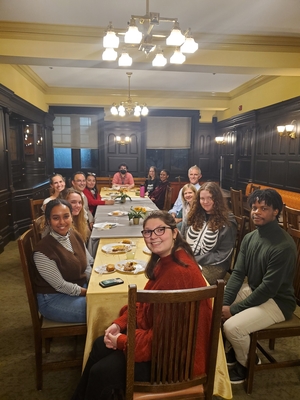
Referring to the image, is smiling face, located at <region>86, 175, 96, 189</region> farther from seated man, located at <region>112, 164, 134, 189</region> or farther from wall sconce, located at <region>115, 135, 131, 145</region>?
wall sconce, located at <region>115, 135, 131, 145</region>

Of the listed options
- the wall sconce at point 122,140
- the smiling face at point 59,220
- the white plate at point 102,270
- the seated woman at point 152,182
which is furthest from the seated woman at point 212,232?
the wall sconce at point 122,140

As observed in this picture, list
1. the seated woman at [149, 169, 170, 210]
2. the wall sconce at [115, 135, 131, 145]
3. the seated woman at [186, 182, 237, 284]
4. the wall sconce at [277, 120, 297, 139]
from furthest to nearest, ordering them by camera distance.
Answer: the wall sconce at [115, 135, 131, 145] < the seated woman at [149, 169, 170, 210] < the wall sconce at [277, 120, 297, 139] < the seated woman at [186, 182, 237, 284]

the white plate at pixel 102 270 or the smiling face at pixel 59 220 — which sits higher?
the smiling face at pixel 59 220

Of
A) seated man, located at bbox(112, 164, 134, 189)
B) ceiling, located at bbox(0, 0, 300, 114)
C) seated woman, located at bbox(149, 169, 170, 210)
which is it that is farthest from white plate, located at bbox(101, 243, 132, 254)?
seated man, located at bbox(112, 164, 134, 189)

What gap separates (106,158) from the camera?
852 cm

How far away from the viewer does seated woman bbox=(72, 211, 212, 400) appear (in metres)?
1.26

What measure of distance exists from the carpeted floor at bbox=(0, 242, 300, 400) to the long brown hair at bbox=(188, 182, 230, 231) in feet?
3.50

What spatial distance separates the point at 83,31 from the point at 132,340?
3693 millimetres

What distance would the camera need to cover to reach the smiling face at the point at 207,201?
239 centimetres

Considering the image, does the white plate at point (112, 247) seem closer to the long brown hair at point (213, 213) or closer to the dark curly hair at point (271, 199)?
the long brown hair at point (213, 213)

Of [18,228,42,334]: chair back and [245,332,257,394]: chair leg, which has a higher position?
[18,228,42,334]: chair back

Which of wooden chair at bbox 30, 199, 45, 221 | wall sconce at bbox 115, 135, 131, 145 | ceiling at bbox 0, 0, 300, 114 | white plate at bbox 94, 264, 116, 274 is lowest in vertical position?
white plate at bbox 94, 264, 116, 274

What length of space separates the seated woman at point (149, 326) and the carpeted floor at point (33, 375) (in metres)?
0.57

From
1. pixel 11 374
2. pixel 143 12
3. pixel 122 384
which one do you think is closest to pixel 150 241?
pixel 122 384
